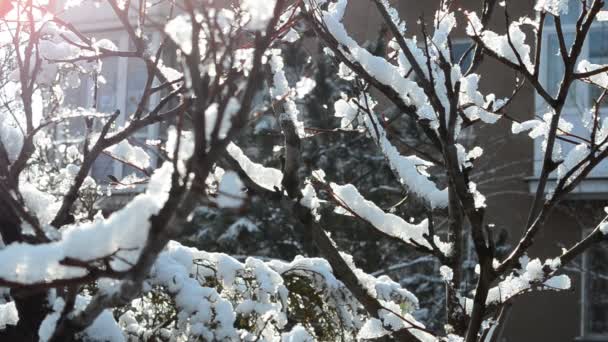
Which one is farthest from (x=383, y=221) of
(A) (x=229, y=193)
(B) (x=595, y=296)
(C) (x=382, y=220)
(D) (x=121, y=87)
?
(D) (x=121, y=87)

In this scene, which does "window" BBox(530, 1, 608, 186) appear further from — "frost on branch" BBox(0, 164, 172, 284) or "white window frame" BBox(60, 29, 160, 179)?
"frost on branch" BBox(0, 164, 172, 284)

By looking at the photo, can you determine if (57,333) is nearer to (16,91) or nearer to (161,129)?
(16,91)

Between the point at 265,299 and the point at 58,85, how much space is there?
1.54 m

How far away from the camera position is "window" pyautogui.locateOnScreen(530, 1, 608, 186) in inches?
376

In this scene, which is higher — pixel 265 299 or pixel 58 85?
pixel 58 85

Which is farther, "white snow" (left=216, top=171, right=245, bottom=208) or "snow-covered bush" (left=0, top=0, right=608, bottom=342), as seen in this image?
"snow-covered bush" (left=0, top=0, right=608, bottom=342)

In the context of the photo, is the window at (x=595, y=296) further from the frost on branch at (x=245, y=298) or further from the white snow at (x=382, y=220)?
the white snow at (x=382, y=220)

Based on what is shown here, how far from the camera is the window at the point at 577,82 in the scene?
9562 mm

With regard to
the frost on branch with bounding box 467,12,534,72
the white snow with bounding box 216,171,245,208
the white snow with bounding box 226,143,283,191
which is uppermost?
the frost on branch with bounding box 467,12,534,72

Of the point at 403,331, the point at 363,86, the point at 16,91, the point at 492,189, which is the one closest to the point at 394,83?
the point at 363,86

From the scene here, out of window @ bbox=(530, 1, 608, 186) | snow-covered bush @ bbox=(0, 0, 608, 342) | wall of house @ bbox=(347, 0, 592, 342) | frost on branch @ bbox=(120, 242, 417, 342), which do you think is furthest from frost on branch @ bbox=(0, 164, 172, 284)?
window @ bbox=(530, 1, 608, 186)

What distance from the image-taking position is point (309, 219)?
89.6 inches

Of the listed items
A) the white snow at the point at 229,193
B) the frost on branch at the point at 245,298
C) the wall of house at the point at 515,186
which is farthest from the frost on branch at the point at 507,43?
the wall of house at the point at 515,186

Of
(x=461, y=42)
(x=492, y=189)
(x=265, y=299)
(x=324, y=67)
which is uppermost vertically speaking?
(x=461, y=42)
